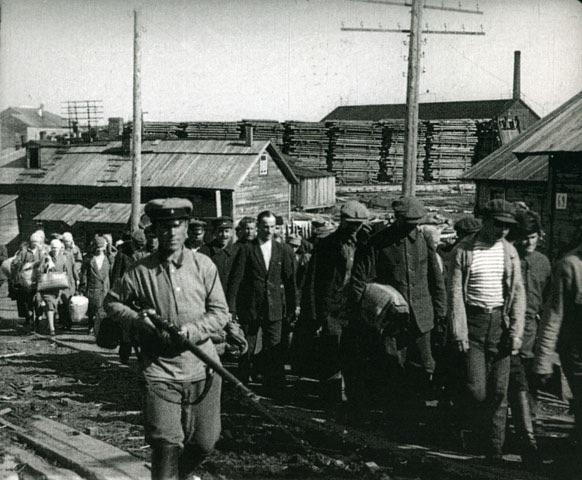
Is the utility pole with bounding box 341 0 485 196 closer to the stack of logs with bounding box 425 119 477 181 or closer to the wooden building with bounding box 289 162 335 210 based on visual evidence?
the wooden building with bounding box 289 162 335 210

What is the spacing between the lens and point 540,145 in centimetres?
1447

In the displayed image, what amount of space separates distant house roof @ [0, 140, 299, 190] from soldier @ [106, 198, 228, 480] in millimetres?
27950

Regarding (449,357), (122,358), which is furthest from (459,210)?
(449,357)

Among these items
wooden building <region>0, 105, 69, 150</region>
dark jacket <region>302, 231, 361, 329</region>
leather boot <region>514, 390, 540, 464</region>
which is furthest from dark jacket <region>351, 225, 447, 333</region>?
wooden building <region>0, 105, 69, 150</region>

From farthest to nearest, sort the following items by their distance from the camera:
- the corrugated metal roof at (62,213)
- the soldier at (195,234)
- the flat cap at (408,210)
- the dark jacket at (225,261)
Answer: the corrugated metal roof at (62,213), the soldier at (195,234), the dark jacket at (225,261), the flat cap at (408,210)

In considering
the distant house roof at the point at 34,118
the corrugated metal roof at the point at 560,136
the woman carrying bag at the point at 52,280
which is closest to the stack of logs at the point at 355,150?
the corrugated metal roof at the point at 560,136

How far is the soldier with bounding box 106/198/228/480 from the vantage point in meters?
4.65

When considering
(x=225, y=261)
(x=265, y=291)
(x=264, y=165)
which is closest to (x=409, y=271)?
(x=265, y=291)

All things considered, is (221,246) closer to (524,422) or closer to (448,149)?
(524,422)

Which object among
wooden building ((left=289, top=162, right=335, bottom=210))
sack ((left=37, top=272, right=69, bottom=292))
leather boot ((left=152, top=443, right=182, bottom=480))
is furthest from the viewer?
wooden building ((left=289, top=162, right=335, bottom=210))

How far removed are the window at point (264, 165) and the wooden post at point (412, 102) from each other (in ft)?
67.4

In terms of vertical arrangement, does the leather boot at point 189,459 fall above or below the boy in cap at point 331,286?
below

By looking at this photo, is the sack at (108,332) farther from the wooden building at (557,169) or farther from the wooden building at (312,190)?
the wooden building at (312,190)

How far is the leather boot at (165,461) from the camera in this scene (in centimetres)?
461
